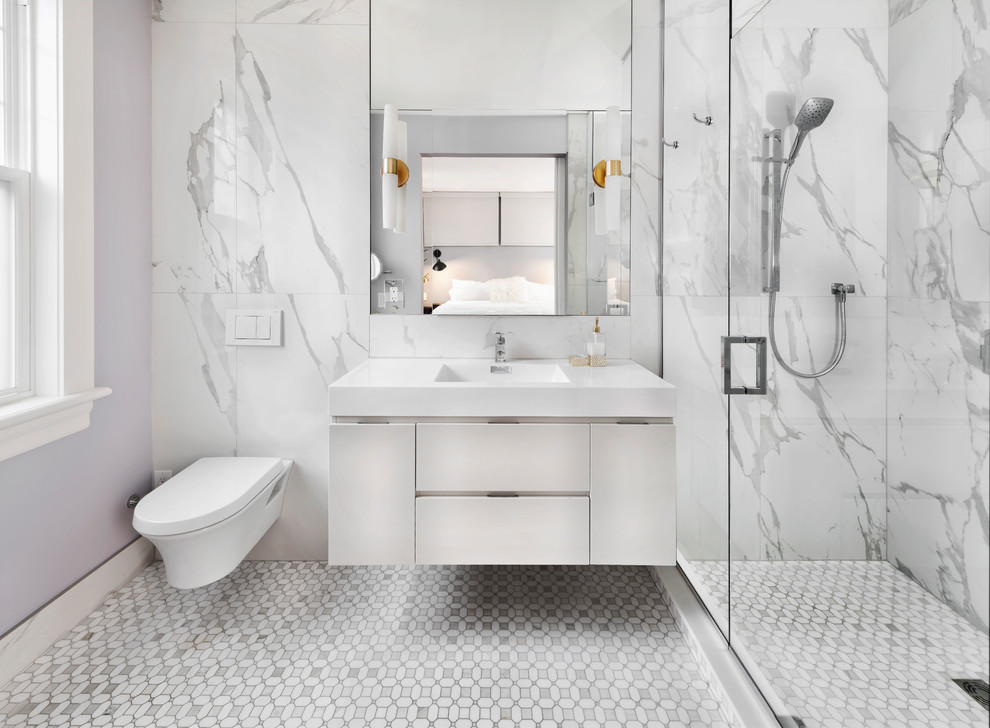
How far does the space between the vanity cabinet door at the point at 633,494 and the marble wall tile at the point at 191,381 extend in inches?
55.0

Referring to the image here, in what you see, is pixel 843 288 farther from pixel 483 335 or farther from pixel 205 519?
pixel 205 519

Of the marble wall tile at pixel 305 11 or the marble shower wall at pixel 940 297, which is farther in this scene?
the marble wall tile at pixel 305 11

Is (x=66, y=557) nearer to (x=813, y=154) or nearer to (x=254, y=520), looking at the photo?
(x=254, y=520)

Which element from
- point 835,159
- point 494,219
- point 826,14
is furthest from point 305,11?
point 835,159

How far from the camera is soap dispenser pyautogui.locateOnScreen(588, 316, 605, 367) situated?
1.82 m

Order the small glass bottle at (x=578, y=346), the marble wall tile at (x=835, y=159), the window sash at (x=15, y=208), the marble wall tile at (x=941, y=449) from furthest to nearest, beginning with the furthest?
the small glass bottle at (x=578, y=346)
the window sash at (x=15, y=208)
the marble wall tile at (x=835, y=159)
the marble wall tile at (x=941, y=449)

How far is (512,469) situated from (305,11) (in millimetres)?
1812

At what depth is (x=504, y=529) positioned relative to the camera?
4.64 ft

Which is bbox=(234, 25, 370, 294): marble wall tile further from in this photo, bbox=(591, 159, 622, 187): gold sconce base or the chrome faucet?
bbox=(591, 159, 622, 187): gold sconce base

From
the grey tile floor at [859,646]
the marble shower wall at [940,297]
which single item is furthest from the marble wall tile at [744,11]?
the grey tile floor at [859,646]

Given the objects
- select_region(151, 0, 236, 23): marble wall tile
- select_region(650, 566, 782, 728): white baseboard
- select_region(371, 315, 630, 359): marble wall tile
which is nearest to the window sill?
select_region(371, 315, 630, 359): marble wall tile

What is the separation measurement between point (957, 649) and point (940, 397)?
0.34 metres

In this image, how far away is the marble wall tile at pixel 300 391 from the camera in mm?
1938

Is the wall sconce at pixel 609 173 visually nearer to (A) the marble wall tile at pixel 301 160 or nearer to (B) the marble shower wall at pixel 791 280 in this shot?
(B) the marble shower wall at pixel 791 280
